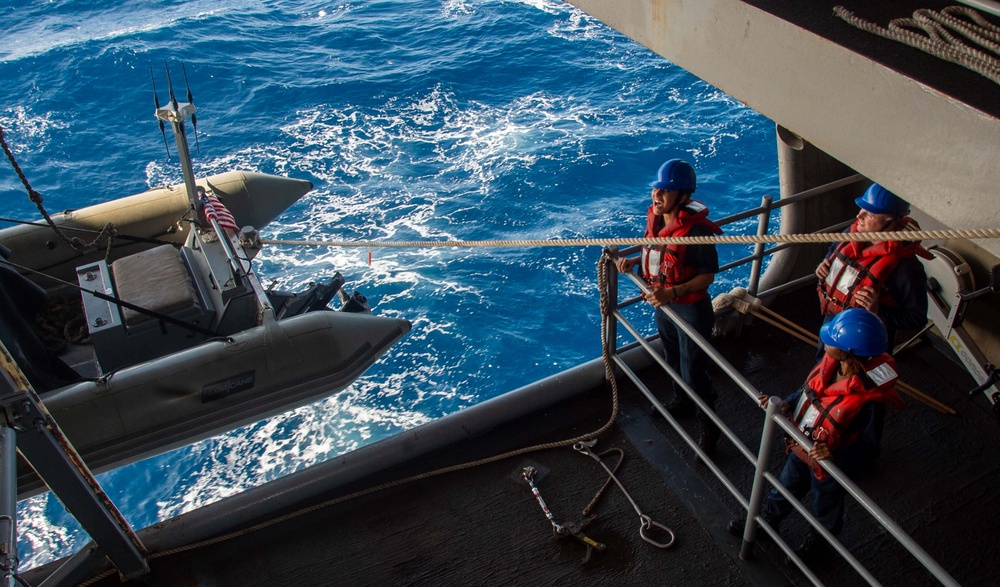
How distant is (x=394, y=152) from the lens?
1653cm

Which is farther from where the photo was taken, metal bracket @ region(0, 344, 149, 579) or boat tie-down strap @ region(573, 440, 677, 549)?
boat tie-down strap @ region(573, 440, 677, 549)

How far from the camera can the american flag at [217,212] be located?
8.27 metres

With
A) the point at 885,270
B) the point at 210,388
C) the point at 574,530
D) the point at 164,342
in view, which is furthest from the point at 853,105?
the point at 164,342

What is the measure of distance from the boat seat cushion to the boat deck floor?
3.90 metres

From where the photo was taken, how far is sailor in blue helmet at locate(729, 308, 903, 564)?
2791 millimetres

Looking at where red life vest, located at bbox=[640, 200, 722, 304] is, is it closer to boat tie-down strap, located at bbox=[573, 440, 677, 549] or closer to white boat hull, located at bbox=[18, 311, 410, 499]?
boat tie-down strap, located at bbox=[573, 440, 677, 549]

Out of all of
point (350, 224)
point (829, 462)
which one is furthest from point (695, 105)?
point (829, 462)

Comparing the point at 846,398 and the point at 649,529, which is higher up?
the point at 846,398

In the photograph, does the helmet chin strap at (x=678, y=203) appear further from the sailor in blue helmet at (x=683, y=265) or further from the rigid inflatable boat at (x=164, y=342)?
the rigid inflatable boat at (x=164, y=342)

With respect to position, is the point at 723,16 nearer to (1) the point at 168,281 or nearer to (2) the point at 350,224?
(1) the point at 168,281

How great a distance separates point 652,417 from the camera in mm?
4145

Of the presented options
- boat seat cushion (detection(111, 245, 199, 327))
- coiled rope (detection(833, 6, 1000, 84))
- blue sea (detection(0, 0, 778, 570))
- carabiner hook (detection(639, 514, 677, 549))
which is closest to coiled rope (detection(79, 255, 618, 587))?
carabiner hook (detection(639, 514, 677, 549))

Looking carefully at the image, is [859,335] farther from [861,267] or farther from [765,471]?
[861,267]

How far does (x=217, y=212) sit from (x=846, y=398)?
7.45 metres
